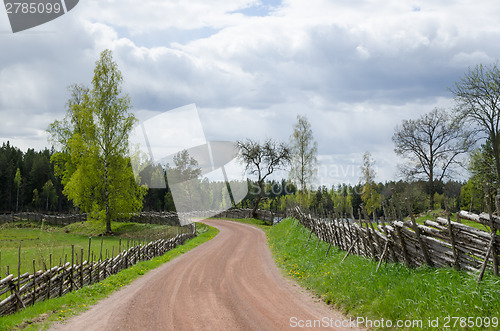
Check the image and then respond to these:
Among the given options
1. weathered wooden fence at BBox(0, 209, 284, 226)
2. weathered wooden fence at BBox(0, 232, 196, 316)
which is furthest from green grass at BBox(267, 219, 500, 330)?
weathered wooden fence at BBox(0, 209, 284, 226)

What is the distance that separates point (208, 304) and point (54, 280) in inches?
205

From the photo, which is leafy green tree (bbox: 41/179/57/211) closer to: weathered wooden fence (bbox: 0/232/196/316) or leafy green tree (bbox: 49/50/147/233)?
leafy green tree (bbox: 49/50/147/233)

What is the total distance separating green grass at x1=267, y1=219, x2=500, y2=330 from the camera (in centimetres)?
639

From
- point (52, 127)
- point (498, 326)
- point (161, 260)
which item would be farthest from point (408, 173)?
point (52, 127)

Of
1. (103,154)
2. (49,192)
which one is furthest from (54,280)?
(49,192)

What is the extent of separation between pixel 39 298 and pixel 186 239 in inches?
834

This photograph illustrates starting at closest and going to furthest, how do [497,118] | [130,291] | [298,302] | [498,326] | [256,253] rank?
[498,326]
[298,302]
[130,291]
[256,253]
[497,118]

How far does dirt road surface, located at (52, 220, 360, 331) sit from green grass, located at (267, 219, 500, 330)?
566mm

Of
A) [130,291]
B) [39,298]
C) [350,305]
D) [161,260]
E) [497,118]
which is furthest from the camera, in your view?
[497,118]

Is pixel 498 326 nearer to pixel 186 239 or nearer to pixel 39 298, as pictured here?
pixel 39 298

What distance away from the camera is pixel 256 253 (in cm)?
2083

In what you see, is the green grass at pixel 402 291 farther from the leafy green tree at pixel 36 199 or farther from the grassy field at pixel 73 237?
the leafy green tree at pixel 36 199

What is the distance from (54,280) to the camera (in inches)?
440

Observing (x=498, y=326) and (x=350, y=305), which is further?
(x=350, y=305)
